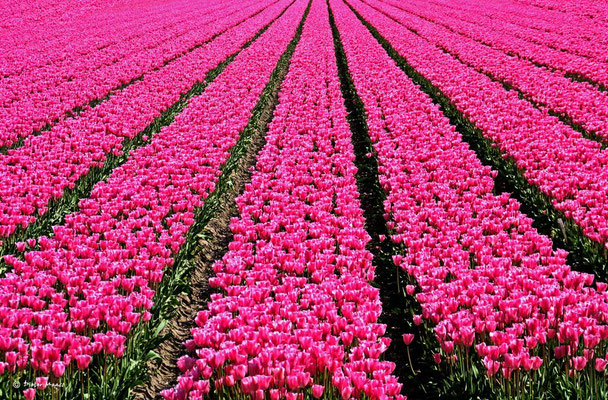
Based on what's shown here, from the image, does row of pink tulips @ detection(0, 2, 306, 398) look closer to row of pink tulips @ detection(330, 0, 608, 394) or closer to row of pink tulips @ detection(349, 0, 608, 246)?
row of pink tulips @ detection(330, 0, 608, 394)

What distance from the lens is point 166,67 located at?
62.3 ft

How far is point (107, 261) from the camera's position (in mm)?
5227

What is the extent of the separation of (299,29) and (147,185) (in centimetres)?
2712

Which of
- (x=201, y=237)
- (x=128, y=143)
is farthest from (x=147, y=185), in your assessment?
(x=128, y=143)

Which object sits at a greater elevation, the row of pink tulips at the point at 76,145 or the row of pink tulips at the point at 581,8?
the row of pink tulips at the point at 581,8

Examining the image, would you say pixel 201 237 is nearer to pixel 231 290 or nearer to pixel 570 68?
pixel 231 290

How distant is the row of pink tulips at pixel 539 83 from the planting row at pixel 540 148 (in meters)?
0.56

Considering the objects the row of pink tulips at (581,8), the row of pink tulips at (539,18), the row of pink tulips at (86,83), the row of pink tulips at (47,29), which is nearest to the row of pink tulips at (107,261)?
the row of pink tulips at (86,83)

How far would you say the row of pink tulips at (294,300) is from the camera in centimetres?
350

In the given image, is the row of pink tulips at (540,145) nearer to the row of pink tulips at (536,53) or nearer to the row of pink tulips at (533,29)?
the row of pink tulips at (536,53)

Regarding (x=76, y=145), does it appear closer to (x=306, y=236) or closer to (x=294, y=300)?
(x=306, y=236)

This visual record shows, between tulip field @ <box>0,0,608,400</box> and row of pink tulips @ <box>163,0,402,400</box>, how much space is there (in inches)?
1.0

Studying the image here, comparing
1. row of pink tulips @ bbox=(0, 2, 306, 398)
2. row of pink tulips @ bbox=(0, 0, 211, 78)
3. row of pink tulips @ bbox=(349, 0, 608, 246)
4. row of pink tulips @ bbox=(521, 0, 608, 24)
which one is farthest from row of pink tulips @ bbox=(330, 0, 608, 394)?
row of pink tulips @ bbox=(521, 0, 608, 24)

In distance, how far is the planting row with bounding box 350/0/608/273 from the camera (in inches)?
259
